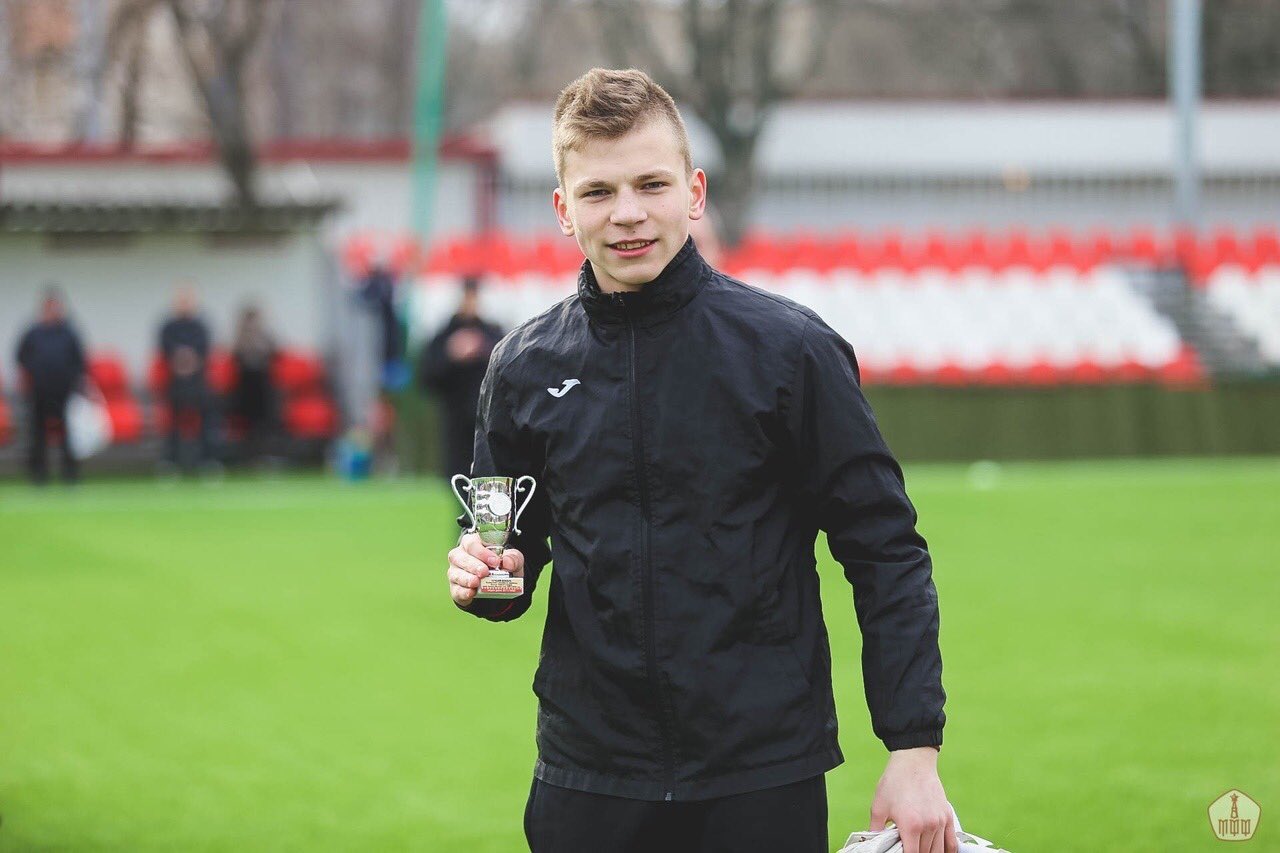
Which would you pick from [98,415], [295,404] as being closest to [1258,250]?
[295,404]

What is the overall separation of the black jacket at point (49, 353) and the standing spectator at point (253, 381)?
295 centimetres

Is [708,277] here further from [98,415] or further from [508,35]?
[508,35]

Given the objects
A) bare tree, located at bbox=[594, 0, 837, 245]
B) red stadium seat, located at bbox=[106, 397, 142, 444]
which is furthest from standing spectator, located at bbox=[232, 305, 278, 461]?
bare tree, located at bbox=[594, 0, 837, 245]

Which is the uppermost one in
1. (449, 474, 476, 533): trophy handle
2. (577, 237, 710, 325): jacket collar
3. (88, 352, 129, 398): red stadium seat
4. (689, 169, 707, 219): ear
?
(689, 169, 707, 219): ear

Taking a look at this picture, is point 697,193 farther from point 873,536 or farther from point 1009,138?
point 1009,138

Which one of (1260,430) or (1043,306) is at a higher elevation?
(1043,306)

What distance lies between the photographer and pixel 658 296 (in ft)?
10.4

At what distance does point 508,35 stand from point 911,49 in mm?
9412

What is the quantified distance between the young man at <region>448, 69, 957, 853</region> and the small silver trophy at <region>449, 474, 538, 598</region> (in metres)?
0.02

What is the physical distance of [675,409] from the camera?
3113 mm

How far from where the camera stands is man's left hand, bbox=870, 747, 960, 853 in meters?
2.95

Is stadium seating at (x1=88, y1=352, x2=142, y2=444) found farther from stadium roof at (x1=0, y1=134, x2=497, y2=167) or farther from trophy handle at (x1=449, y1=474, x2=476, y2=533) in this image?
trophy handle at (x1=449, y1=474, x2=476, y2=533)

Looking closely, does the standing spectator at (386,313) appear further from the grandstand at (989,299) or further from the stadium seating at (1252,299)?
the stadium seating at (1252,299)

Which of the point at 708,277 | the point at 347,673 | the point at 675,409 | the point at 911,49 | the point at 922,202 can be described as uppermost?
the point at 911,49
